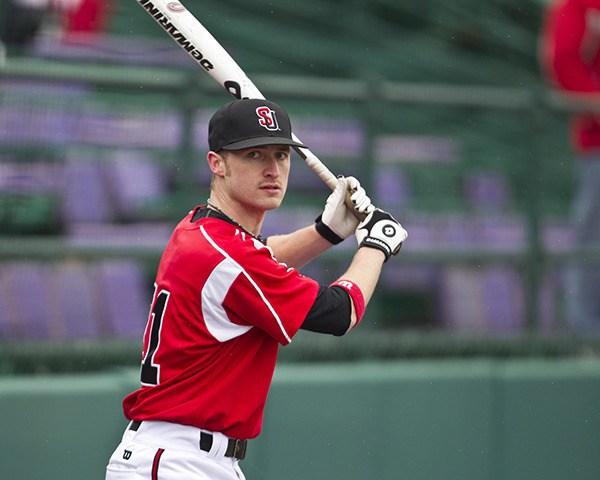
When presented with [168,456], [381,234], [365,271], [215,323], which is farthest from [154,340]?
[381,234]

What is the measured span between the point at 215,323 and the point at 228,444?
374 millimetres

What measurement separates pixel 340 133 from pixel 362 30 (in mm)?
5458

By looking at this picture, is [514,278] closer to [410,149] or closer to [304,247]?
[410,149]

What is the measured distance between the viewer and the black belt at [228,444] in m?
3.44

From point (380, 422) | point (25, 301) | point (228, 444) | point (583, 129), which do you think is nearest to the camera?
point (228, 444)

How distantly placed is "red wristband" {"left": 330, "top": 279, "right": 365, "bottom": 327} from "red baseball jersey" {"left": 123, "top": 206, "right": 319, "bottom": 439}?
0.13 m

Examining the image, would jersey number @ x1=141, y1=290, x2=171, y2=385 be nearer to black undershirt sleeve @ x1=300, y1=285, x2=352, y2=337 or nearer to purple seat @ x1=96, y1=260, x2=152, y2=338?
black undershirt sleeve @ x1=300, y1=285, x2=352, y2=337

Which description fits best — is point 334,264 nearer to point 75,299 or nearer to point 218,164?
point 75,299

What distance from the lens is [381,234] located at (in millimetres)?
3689

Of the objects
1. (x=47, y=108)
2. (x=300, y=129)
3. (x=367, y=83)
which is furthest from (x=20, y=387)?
(x=367, y=83)

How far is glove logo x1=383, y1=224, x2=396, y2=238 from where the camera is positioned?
12.1ft

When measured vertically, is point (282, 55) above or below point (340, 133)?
above

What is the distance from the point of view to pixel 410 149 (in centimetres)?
585

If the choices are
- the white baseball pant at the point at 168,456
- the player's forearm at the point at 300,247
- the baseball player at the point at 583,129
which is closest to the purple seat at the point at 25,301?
the player's forearm at the point at 300,247
